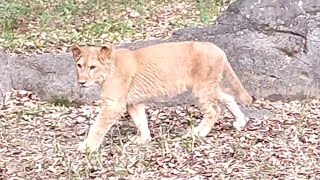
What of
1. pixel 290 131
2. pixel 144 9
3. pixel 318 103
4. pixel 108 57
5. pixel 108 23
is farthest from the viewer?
pixel 144 9

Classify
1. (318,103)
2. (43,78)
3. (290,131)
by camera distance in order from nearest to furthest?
1. (290,131)
2. (318,103)
3. (43,78)

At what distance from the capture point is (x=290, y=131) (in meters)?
6.33

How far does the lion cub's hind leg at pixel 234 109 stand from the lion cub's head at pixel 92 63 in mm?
1084

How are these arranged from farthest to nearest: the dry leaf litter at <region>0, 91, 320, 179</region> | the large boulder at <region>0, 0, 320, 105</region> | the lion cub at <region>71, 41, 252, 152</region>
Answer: the large boulder at <region>0, 0, 320, 105</region>
the lion cub at <region>71, 41, 252, 152</region>
the dry leaf litter at <region>0, 91, 320, 179</region>

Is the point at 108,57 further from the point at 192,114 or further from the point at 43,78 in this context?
the point at 43,78

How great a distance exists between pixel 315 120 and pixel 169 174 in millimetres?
1894

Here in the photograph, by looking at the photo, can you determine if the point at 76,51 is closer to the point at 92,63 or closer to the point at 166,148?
the point at 92,63

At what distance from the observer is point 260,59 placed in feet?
25.8

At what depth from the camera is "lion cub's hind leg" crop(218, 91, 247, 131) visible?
21.3 feet

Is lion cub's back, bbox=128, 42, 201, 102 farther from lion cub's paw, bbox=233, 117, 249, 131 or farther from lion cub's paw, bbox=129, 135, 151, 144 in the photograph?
lion cub's paw, bbox=233, 117, 249, 131

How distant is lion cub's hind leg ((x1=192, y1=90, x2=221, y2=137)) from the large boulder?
1.23m

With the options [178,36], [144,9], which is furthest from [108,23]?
[178,36]

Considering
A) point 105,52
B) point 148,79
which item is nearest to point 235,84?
point 148,79

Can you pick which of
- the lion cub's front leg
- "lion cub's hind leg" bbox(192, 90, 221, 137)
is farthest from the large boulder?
the lion cub's front leg
